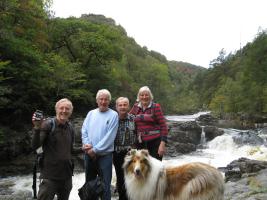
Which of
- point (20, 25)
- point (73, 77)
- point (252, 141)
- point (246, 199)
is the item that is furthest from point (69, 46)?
point (246, 199)

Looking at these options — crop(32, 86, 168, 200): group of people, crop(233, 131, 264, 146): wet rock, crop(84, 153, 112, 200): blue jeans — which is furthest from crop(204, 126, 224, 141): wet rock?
crop(84, 153, 112, 200): blue jeans

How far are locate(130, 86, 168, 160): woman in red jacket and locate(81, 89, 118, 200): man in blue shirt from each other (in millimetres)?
593

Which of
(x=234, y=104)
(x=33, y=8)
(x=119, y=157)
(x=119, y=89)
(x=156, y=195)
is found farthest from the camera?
(x=234, y=104)

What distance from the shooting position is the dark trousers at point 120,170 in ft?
17.5

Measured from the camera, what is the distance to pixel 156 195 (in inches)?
196

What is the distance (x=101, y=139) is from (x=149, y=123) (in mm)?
948

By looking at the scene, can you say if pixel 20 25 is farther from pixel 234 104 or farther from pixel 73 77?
pixel 234 104

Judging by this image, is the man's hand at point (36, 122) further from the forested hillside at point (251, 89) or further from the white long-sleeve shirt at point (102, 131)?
the forested hillside at point (251, 89)

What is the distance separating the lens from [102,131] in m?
5.03

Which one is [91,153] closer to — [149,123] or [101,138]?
[101,138]

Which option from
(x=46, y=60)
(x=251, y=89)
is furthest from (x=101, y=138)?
(x=251, y=89)

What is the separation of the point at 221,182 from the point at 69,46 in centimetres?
2899

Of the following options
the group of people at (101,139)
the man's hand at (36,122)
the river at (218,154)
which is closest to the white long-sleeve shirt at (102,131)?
the group of people at (101,139)

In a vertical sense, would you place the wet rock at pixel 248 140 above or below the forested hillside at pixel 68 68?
below
